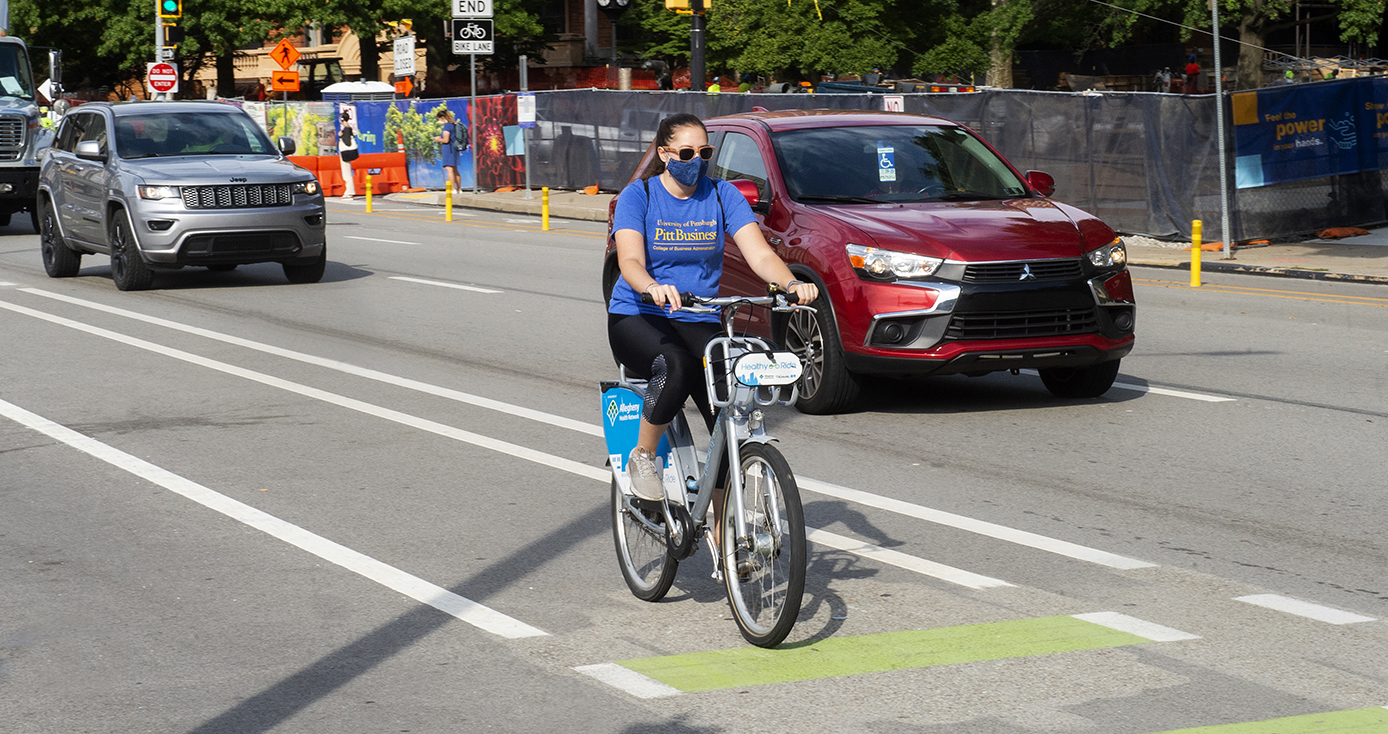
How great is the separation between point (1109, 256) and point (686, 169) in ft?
14.8

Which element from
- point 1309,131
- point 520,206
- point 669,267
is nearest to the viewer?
point 669,267

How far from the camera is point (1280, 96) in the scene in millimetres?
21000

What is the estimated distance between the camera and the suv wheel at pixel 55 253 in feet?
58.4

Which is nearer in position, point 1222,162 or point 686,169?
point 686,169

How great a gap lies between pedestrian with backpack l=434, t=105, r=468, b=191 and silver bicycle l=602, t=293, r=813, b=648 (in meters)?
30.7

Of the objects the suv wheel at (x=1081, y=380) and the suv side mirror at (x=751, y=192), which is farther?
the suv wheel at (x=1081, y=380)

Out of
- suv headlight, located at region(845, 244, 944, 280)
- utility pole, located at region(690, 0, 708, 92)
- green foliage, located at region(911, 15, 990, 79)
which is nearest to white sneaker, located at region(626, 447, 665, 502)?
→ suv headlight, located at region(845, 244, 944, 280)

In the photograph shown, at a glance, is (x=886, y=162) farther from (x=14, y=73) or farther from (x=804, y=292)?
(x=14, y=73)

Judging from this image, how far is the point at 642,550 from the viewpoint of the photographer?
18.8ft

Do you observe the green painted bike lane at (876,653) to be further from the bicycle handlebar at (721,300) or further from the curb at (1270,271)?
the curb at (1270,271)

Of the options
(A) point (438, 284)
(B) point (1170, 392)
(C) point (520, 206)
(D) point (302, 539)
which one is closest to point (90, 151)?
(A) point (438, 284)

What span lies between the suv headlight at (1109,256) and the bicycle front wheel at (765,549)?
15.5 feet

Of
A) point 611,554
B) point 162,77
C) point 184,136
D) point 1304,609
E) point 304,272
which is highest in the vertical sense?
point 162,77

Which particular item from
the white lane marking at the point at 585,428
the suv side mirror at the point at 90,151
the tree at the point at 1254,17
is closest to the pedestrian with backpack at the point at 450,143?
the tree at the point at 1254,17
